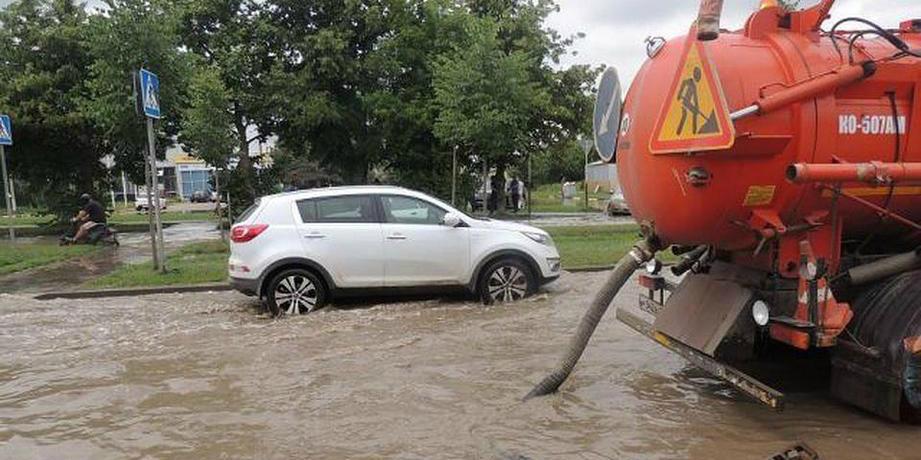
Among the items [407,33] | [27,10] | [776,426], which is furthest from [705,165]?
[27,10]

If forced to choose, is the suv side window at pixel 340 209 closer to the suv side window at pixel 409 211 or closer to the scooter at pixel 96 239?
the suv side window at pixel 409 211

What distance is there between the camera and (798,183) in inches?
178

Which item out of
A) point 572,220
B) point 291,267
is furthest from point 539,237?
point 572,220

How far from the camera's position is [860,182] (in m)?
4.59

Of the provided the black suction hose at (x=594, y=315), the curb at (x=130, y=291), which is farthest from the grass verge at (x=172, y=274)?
the black suction hose at (x=594, y=315)

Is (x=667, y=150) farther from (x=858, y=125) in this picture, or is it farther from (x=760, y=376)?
(x=760, y=376)

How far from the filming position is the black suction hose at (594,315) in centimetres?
580

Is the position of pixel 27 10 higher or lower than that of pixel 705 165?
higher

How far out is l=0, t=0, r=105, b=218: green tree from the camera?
23188 millimetres

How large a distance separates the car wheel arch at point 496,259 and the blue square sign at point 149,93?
620 cm

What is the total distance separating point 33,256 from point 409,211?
34.4 ft

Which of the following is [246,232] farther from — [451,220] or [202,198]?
[202,198]

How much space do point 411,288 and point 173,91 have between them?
24.7 feet

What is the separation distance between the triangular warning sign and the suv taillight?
579cm
